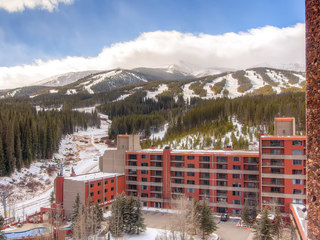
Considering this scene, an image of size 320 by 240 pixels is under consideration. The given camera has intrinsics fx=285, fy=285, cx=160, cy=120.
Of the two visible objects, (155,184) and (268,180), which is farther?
(155,184)

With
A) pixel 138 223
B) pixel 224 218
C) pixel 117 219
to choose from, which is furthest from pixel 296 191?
pixel 117 219

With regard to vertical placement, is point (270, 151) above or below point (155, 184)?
above

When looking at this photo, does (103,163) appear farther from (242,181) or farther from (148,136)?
(148,136)

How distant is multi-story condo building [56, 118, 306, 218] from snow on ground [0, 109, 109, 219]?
15.0 metres

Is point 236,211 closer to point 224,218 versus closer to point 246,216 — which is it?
point 224,218

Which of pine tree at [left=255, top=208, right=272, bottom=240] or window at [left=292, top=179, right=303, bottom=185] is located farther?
window at [left=292, top=179, right=303, bottom=185]

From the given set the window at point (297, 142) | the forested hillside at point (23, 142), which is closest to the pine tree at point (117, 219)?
the window at point (297, 142)

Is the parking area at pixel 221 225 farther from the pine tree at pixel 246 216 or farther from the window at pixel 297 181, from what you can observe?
the window at pixel 297 181

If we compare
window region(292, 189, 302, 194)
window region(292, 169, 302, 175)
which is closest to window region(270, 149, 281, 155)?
window region(292, 169, 302, 175)

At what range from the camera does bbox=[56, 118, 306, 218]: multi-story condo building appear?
4681cm

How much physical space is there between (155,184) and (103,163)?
40.5ft

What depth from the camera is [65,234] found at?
41594mm

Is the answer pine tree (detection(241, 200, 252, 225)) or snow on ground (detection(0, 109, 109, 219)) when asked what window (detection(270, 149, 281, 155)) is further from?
snow on ground (detection(0, 109, 109, 219))

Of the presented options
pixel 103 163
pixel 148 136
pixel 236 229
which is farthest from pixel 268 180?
pixel 148 136
